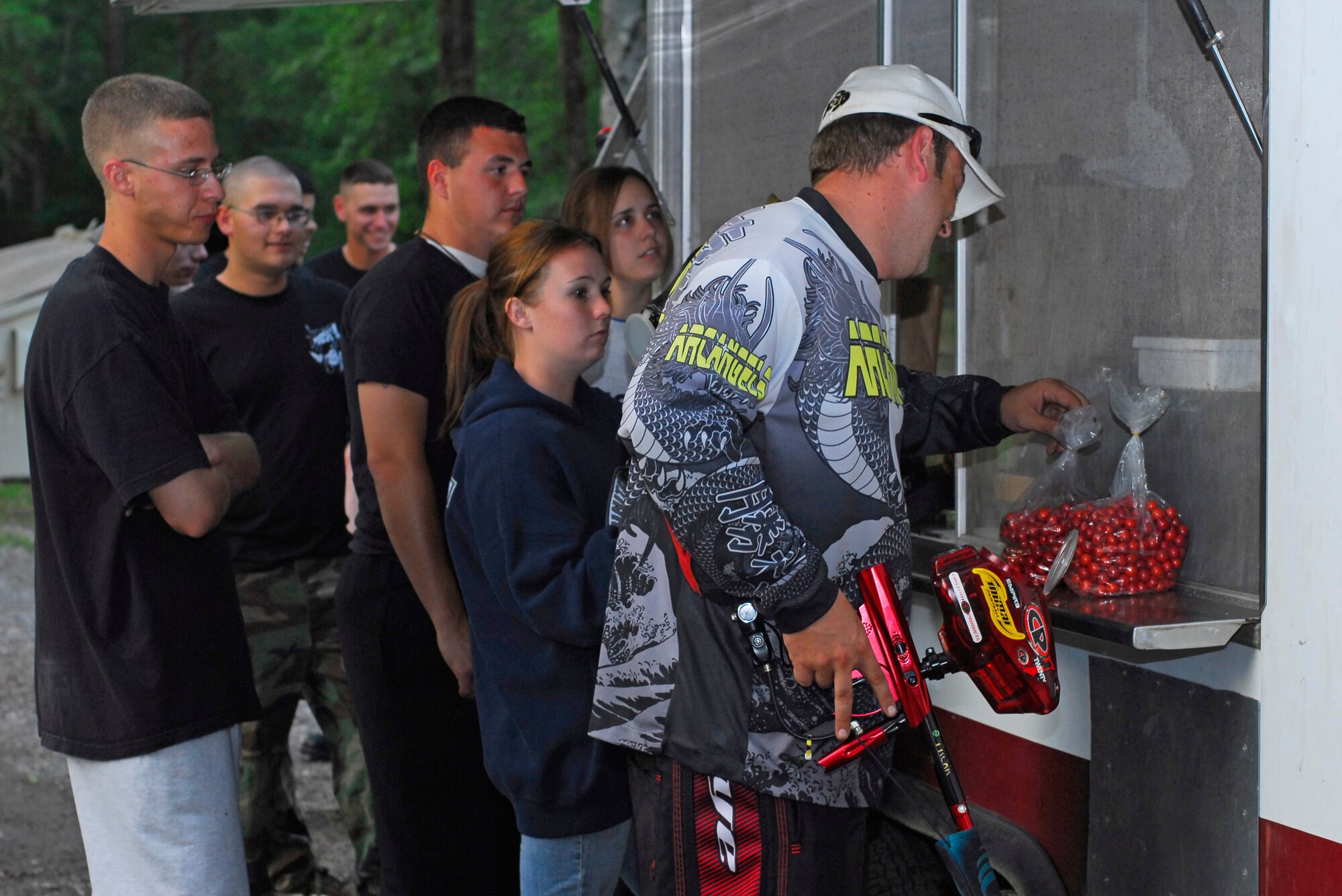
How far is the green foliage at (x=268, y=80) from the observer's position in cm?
1828

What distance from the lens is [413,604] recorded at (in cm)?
321

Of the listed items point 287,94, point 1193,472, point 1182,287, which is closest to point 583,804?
point 1193,472

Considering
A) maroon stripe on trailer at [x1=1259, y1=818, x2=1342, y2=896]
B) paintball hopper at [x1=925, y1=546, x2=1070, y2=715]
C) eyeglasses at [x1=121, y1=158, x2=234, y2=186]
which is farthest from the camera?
eyeglasses at [x1=121, y1=158, x2=234, y2=186]

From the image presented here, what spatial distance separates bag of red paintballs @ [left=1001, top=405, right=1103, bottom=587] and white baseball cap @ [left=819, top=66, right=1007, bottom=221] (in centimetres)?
40

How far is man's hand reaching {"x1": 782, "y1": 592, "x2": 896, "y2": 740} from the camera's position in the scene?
186 centimetres

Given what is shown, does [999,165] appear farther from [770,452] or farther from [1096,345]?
[770,452]

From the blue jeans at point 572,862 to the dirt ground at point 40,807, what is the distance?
2220 mm

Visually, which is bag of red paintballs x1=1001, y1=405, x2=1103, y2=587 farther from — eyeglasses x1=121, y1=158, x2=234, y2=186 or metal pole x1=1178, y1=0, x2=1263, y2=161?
eyeglasses x1=121, y1=158, x2=234, y2=186

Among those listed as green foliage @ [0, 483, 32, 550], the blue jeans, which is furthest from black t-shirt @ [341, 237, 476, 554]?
green foliage @ [0, 483, 32, 550]

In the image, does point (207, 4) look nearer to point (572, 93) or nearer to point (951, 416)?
point (951, 416)

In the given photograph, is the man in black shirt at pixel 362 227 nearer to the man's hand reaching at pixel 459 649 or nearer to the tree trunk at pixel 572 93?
the man's hand reaching at pixel 459 649

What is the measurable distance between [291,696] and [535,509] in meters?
1.92

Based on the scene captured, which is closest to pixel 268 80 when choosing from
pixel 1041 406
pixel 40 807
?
pixel 40 807

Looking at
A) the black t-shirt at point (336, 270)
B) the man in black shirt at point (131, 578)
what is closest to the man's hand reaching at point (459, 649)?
the man in black shirt at point (131, 578)
